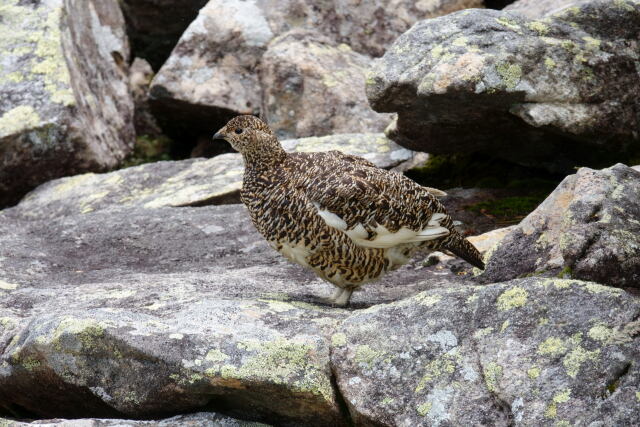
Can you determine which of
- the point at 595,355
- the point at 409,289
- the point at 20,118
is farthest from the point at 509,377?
the point at 20,118

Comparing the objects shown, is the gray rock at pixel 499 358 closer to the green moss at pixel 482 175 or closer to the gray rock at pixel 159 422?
the gray rock at pixel 159 422

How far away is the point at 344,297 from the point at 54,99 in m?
5.68

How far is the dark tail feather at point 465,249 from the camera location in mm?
6207

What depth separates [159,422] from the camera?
4.37 m

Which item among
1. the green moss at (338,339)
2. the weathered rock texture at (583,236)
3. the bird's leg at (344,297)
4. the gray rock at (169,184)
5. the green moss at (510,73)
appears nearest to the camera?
the green moss at (338,339)

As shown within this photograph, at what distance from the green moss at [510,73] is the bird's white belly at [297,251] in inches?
97.7

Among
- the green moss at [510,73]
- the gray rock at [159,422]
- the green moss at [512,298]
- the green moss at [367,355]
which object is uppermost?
the green moss at [510,73]

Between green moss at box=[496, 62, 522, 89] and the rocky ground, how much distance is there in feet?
0.08

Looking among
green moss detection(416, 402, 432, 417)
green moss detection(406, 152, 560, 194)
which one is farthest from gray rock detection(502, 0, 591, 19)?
green moss detection(416, 402, 432, 417)

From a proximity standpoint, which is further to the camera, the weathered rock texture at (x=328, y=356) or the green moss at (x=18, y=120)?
the green moss at (x=18, y=120)

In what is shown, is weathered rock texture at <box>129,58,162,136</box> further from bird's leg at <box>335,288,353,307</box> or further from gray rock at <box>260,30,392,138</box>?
bird's leg at <box>335,288,353,307</box>

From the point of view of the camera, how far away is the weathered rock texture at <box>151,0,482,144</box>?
1142cm

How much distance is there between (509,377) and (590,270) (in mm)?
1265

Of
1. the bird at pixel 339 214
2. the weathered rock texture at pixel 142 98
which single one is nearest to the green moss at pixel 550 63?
the bird at pixel 339 214
